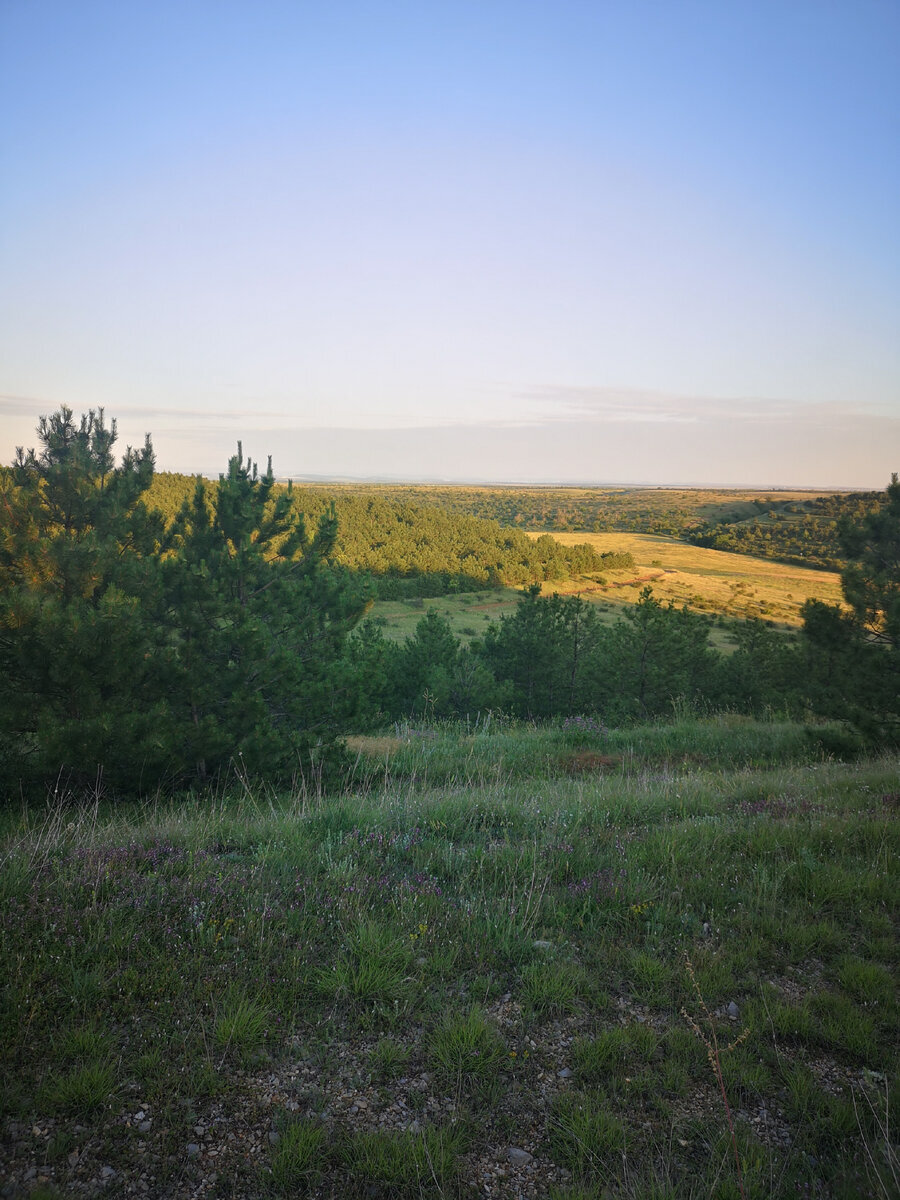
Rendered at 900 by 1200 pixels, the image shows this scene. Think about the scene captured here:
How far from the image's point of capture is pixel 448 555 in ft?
259

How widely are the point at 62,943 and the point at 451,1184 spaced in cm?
231

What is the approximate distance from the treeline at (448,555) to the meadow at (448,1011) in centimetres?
5892

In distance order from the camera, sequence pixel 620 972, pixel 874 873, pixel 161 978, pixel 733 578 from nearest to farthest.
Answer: pixel 161 978 → pixel 620 972 → pixel 874 873 → pixel 733 578

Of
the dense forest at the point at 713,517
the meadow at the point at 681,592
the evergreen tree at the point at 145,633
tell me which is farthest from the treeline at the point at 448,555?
the evergreen tree at the point at 145,633

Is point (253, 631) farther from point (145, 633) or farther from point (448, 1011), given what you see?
point (448, 1011)

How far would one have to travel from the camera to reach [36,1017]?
2801mm

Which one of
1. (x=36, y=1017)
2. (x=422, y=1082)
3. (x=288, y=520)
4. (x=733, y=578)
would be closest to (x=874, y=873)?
(x=422, y=1082)

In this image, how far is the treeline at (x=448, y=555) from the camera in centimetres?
7006

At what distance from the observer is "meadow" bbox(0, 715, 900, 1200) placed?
2393 mm

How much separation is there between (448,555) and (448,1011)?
76.3 meters

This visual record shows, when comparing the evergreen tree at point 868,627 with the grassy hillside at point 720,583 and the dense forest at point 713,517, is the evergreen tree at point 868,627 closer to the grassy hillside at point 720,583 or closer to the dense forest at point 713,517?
the dense forest at point 713,517

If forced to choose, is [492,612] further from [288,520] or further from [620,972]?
[620,972]

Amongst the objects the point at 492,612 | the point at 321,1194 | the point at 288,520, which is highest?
the point at 288,520

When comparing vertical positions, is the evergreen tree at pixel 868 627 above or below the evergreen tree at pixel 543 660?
above
